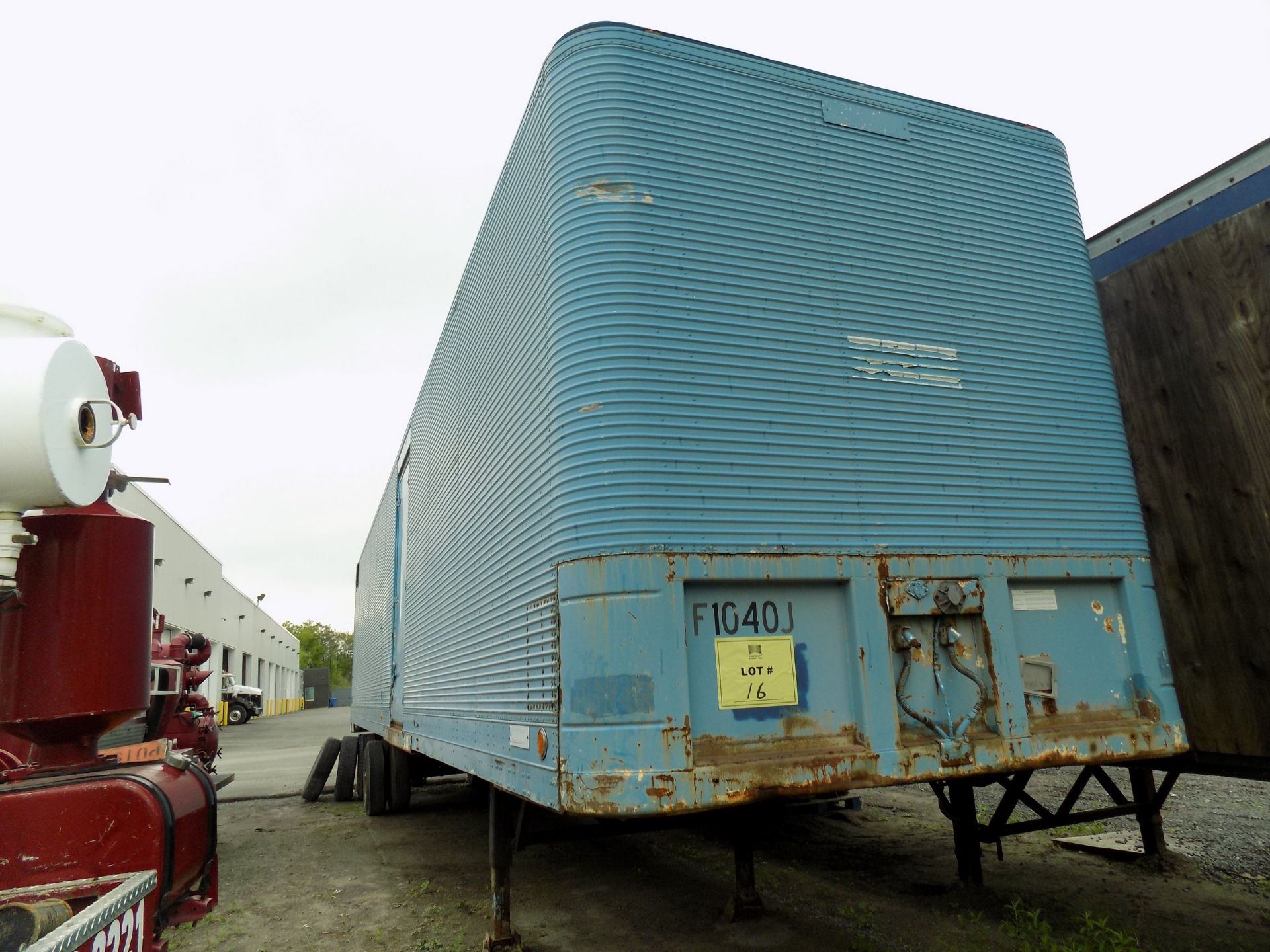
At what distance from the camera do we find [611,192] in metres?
→ 3.13

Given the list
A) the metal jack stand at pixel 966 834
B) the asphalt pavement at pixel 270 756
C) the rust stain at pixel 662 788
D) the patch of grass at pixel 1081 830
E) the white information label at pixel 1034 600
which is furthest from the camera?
the asphalt pavement at pixel 270 756

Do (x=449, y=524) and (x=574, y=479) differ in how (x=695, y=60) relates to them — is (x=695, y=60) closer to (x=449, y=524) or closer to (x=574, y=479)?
(x=574, y=479)

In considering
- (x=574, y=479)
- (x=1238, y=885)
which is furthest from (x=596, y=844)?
(x=574, y=479)

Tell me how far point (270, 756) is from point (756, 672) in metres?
17.1

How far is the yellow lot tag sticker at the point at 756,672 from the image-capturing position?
2891 mm

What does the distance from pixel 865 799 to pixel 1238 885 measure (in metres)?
3.73

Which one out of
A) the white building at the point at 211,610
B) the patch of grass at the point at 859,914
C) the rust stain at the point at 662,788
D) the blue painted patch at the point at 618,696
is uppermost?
the white building at the point at 211,610

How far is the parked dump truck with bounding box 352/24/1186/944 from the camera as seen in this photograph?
9.35 ft

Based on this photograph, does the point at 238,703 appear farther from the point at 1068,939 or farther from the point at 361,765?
the point at 1068,939

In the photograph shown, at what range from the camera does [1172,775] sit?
15.5ft

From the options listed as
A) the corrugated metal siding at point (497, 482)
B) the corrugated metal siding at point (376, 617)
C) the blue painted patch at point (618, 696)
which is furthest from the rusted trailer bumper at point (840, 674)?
the corrugated metal siding at point (376, 617)

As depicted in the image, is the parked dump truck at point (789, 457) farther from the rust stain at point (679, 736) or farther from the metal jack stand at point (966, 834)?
the metal jack stand at point (966, 834)

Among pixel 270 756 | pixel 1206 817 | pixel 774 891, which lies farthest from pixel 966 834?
pixel 270 756

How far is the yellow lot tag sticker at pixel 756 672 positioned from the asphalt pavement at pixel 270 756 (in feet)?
32.4
